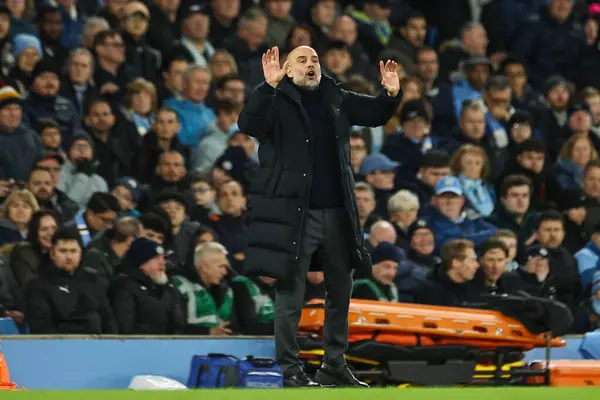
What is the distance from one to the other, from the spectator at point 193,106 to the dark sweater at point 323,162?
5.23 metres

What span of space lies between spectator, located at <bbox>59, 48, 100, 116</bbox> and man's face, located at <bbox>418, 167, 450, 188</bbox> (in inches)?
110

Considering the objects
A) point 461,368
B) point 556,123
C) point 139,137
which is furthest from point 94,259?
point 556,123

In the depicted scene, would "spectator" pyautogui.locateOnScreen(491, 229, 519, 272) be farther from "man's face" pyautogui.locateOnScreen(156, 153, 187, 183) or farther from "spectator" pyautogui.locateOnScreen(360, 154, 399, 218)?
"man's face" pyautogui.locateOnScreen(156, 153, 187, 183)

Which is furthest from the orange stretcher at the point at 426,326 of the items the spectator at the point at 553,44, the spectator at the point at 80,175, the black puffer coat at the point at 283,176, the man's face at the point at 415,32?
the spectator at the point at 553,44

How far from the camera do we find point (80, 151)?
11.6 metres

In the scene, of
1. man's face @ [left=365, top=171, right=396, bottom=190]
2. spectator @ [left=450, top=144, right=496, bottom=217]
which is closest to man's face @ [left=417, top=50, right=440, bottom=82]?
spectator @ [left=450, top=144, right=496, bottom=217]

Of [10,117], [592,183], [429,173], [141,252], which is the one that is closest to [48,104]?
[10,117]

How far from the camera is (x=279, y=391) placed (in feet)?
20.1

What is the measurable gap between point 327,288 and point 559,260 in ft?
15.6

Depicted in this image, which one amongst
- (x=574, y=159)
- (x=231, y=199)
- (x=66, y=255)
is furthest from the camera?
(x=574, y=159)

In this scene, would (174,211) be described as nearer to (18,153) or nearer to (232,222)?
(232,222)

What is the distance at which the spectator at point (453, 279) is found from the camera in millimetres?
11062

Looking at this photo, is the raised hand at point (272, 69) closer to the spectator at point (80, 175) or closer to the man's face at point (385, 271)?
the man's face at point (385, 271)

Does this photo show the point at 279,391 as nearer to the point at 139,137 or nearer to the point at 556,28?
the point at 139,137
